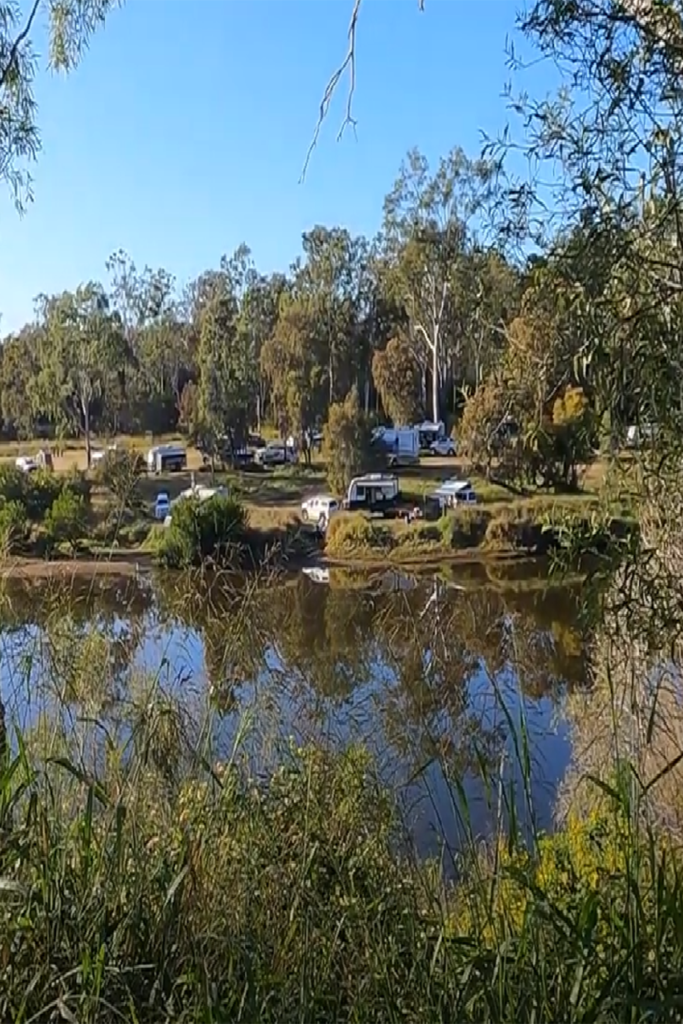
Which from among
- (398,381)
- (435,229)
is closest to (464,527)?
(398,381)

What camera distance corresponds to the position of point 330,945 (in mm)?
1191

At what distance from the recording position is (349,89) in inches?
77.5

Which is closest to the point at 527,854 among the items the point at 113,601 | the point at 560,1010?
the point at 560,1010

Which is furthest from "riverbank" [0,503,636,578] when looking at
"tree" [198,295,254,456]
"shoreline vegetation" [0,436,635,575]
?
"tree" [198,295,254,456]

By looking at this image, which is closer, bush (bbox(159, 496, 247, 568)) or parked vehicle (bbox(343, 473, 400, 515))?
bush (bbox(159, 496, 247, 568))

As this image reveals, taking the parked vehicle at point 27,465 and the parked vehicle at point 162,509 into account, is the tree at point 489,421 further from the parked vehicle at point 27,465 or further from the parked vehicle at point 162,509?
the parked vehicle at point 27,465

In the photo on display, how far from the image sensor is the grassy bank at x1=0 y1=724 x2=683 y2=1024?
1110 millimetres

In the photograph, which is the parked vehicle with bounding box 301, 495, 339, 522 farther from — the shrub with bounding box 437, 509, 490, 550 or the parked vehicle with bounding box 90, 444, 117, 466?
the parked vehicle with bounding box 90, 444, 117, 466

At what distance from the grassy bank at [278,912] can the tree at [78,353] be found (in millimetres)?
11200

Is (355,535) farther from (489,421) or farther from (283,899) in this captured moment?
(283,899)

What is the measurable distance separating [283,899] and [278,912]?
0.02 metres

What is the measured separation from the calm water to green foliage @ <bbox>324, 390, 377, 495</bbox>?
11.3 metres

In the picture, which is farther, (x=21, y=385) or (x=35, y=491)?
(x=21, y=385)

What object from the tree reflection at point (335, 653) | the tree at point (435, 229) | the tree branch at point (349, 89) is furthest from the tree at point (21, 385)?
the tree branch at point (349, 89)
